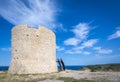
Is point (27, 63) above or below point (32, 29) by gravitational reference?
below

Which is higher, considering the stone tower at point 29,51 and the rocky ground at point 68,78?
the stone tower at point 29,51

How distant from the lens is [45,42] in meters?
25.8

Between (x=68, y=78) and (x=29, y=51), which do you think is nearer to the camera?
(x=68, y=78)

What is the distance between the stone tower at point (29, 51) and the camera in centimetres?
2291

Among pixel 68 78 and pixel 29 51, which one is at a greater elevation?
pixel 29 51

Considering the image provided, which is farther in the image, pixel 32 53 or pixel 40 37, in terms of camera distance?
pixel 40 37

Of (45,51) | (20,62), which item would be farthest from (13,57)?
(45,51)

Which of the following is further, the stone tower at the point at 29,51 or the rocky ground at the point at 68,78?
the stone tower at the point at 29,51

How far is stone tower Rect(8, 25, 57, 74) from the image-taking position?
2291cm

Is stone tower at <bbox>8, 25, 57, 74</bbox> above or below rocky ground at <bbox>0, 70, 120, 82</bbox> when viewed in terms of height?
above

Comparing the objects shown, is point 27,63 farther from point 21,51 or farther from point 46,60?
point 46,60

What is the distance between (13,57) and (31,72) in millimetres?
4083

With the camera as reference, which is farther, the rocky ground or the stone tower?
the stone tower

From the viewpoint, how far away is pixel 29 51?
23281 millimetres
